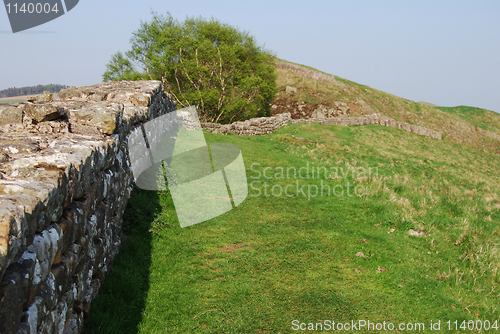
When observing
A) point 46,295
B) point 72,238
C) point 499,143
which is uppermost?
point 499,143

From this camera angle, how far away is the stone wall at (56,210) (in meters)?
2.46

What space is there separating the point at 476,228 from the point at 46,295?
10151 mm

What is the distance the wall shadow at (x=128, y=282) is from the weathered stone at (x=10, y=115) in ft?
8.98

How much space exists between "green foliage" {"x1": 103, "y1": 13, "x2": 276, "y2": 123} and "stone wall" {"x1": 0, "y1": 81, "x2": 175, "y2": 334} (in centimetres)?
2193

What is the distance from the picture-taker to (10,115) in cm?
471

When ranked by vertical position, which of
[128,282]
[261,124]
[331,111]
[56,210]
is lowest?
[128,282]

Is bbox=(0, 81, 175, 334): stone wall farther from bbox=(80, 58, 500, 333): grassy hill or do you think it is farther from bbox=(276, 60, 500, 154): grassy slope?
bbox=(276, 60, 500, 154): grassy slope

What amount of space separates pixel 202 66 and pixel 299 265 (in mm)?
23365

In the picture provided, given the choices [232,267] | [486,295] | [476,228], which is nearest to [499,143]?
[476,228]

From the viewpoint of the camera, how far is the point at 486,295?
5840 mm

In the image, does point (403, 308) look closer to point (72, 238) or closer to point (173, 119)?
point (72, 238)

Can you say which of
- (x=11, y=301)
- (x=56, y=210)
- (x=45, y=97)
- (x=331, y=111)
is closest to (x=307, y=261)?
(x=56, y=210)

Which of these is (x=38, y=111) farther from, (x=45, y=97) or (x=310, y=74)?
(x=310, y=74)

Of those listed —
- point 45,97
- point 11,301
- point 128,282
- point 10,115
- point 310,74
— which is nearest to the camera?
point 11,301
